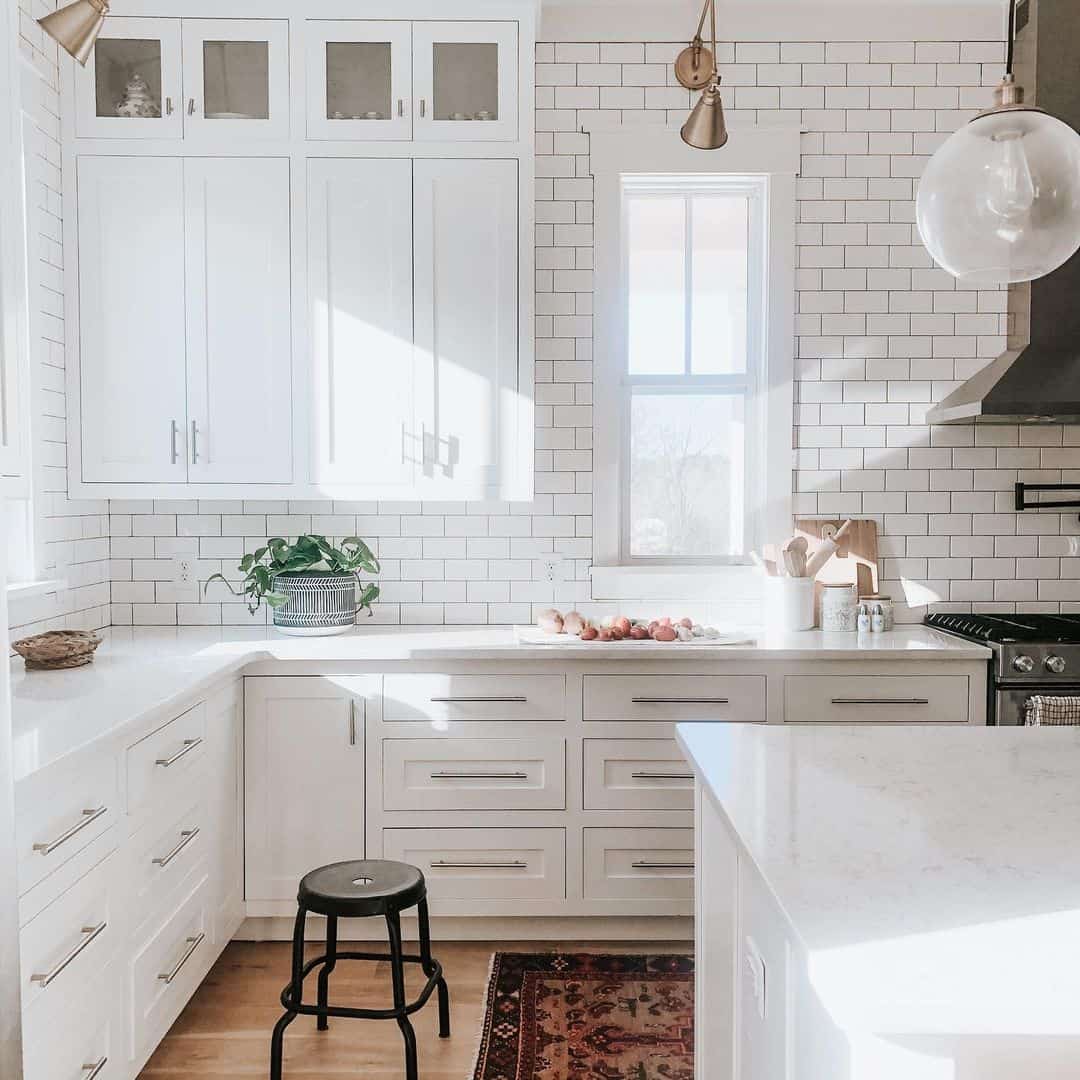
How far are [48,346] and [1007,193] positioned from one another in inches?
121

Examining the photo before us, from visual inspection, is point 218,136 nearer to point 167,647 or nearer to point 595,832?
point 167,647

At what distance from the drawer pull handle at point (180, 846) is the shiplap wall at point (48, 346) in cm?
88

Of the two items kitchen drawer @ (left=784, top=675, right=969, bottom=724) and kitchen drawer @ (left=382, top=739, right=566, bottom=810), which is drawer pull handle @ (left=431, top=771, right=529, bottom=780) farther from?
kitchen drawer @ (left=784, top=675, right=969, bottom=724)

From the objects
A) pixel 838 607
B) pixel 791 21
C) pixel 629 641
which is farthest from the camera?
pixel 791 21

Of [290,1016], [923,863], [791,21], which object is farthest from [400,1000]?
[791,21]

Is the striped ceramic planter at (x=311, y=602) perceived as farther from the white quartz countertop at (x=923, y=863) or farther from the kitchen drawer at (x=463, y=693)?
the white quartz countertop at (x=923, y=863)

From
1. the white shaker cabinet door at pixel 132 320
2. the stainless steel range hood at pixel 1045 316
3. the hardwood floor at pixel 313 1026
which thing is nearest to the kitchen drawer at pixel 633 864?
the hardwood floor at pixel 313 1026

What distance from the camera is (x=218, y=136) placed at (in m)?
3.39

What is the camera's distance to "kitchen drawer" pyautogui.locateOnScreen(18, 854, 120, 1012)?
6.12 feet

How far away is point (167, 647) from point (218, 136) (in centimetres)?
169

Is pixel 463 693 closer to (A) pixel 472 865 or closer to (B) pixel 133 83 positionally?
(A) pixel 472 865

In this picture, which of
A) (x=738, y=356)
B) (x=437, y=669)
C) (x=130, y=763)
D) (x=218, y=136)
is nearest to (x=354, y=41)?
(x=218, y=136)

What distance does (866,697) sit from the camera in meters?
3.28

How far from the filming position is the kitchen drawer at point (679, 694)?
3271 millimetres
